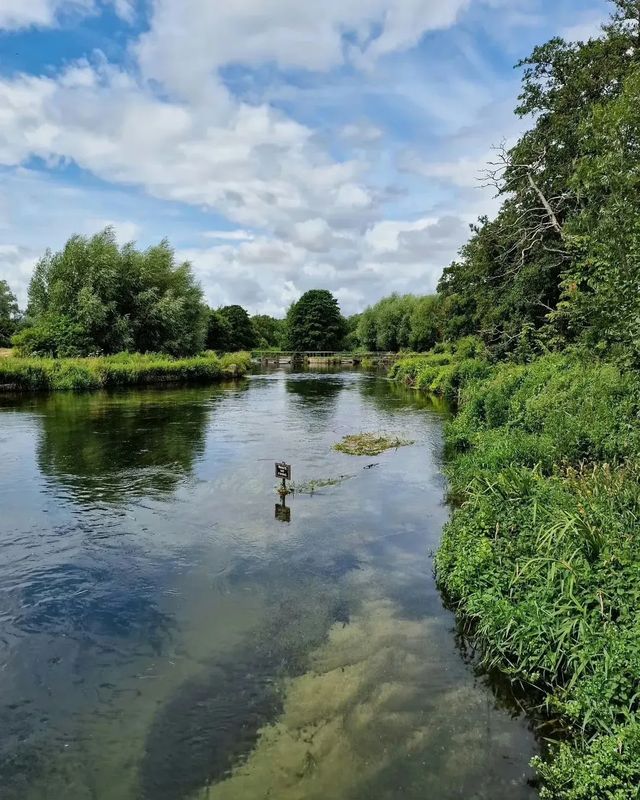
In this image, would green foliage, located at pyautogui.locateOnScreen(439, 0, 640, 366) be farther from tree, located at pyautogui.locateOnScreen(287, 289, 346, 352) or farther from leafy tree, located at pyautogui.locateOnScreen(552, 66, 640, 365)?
tree, located at pyautogui.locateOnScreen(287, 289, 346, 352)

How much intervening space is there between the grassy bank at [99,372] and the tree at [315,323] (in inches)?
2338

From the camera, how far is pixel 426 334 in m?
82.2

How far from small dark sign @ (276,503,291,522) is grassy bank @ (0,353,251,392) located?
30.0 m

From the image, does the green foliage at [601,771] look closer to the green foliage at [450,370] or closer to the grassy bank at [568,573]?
the grassy bank at [568,573]

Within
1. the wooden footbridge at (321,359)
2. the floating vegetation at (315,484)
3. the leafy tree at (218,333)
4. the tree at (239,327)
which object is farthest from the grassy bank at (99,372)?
the tree at (239,327)

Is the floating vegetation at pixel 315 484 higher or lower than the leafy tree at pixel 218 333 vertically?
lower

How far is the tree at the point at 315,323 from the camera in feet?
366

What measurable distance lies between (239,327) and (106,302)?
2205 inches

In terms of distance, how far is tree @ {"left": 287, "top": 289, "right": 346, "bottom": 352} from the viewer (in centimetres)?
11156

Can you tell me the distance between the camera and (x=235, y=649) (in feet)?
24.6

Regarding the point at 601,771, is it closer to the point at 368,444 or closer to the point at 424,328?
the point at 368,444

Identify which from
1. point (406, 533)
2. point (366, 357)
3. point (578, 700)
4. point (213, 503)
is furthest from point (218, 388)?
point (366, 357)

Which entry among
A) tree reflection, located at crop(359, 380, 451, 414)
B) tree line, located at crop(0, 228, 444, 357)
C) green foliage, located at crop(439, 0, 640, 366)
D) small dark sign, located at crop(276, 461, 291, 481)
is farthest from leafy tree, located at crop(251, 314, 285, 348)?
small dark sign, located at crop(276, 461, 291, 481)

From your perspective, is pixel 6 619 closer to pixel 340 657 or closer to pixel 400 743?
pixel 340 657
